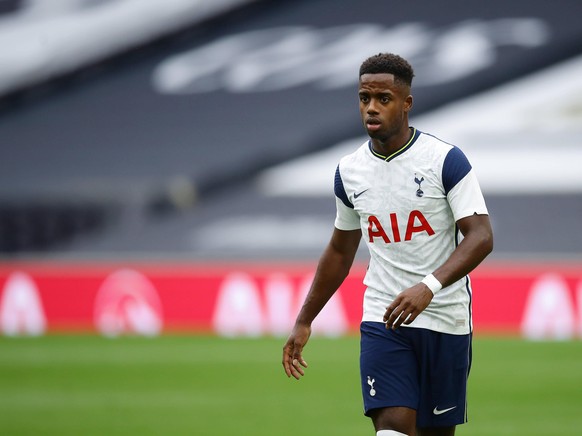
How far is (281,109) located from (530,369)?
503 inches

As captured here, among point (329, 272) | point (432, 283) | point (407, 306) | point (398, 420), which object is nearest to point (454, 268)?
point (432, 283)

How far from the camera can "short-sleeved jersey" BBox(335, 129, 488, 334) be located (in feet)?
16.4

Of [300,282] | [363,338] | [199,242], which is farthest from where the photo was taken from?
[199,242]

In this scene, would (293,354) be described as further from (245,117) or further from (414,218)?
(245,117)

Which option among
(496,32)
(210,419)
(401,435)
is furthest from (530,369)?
(496,32)

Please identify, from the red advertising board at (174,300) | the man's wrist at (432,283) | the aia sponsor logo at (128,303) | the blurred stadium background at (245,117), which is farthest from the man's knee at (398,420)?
the blurred stadium background at (245,117)

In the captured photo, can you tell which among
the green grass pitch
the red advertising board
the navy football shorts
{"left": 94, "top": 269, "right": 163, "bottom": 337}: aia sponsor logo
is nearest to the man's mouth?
the navy football shorts

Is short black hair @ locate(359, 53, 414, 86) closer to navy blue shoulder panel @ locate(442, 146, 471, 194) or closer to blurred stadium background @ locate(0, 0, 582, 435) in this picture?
navy blue shoulder panel @ locate(442, 146, 471, 194)

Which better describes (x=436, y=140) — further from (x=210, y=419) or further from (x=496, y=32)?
(x=496, y=32)

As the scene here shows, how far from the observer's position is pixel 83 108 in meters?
24.5

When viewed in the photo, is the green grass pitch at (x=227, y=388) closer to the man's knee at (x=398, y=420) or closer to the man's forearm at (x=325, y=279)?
the man's forearm at (x=325, y=279)


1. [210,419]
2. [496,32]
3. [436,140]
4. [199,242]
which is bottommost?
[210,419]

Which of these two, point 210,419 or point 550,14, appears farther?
point 550,14

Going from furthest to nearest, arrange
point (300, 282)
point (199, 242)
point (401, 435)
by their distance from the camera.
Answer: point (199, 242) < point (300, 282) < point (401, 435)
